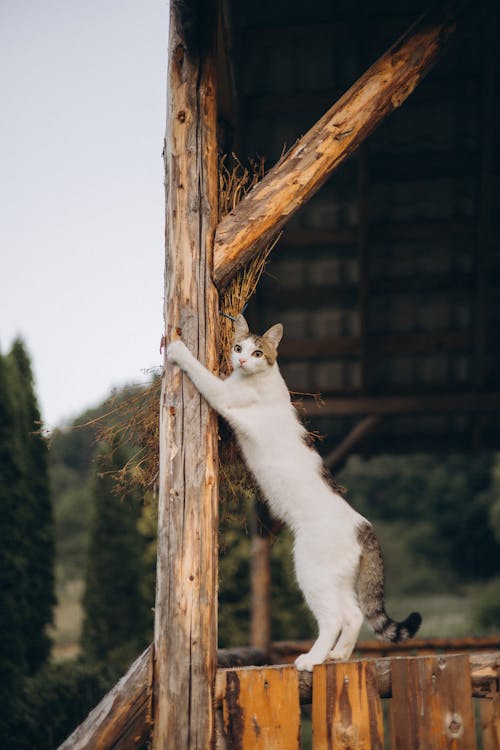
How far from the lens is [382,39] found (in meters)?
4.89

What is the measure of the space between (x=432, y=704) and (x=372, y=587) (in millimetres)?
530

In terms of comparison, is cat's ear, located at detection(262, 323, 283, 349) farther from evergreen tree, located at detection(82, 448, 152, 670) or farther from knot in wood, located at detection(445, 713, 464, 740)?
evergreen tree, located at detection(82, 448, 152, 670)

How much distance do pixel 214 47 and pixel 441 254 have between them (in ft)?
10.7

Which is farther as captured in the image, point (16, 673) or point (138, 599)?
point (138, 599)

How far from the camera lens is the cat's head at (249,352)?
3084 millimetres

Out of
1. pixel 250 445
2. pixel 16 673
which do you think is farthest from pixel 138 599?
pixel 250 445

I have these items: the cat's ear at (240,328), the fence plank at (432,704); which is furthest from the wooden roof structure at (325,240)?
the fence plank at (432,704)

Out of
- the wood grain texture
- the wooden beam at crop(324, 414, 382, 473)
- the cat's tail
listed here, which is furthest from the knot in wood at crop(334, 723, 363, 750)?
the wooden beam at crop(324, 414, 382, 473)

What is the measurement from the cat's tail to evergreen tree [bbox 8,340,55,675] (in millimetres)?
4166

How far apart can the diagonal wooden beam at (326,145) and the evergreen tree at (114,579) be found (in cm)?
641

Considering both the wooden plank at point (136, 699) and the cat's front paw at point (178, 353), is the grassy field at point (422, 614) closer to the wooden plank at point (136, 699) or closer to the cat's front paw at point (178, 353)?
the wooden plank at point (136, 699)

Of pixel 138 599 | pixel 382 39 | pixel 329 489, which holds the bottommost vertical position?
pixel 138 599

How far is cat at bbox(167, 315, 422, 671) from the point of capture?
9.73 feet

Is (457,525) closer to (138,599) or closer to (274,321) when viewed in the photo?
(138,599)
